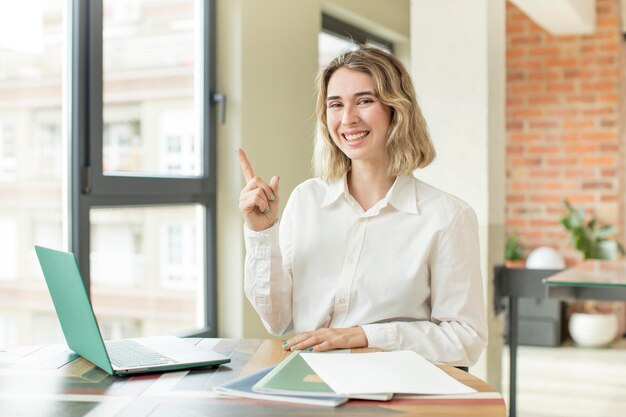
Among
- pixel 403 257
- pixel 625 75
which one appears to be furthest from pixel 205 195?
pixel 625 75

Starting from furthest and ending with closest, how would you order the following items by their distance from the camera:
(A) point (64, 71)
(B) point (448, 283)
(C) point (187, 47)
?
(C) point (187, 47) → (A) point (64, 71) → (B) point (448, 283)

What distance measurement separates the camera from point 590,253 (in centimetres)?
582

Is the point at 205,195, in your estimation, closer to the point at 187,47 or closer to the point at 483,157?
the point at 187,47

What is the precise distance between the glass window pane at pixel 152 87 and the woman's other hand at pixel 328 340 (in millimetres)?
1489

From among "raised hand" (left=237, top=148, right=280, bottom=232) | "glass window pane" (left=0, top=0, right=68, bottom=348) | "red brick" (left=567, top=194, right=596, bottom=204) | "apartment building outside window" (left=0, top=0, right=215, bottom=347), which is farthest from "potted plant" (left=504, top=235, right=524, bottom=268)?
"raised hand" (left=237, top=148, right=280, bottom=232)

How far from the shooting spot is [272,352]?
1.61 metres

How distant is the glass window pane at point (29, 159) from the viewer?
2.55 m

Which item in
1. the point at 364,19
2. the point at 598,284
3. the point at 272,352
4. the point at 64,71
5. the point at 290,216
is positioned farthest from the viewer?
the point at 364,19

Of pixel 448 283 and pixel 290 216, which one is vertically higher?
pixel 290 216

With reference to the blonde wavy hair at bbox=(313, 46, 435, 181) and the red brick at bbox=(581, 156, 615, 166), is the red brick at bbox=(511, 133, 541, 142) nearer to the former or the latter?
the red brick at bbox=(581, 156, 615, 166)

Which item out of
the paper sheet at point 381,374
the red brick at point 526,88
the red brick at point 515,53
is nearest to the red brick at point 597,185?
the red brick at point 526,88

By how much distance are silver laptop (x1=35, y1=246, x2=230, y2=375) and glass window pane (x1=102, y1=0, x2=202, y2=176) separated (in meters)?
1.39

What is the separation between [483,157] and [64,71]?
173cm

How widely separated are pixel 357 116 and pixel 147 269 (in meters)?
1.53
